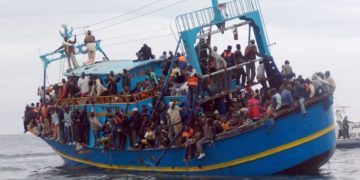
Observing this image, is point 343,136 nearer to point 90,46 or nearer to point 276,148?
point 90,46

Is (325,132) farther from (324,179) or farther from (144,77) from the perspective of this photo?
(144,77)

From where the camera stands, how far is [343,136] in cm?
4881

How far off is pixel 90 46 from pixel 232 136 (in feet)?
45.8

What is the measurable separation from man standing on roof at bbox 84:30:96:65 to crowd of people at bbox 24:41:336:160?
3.44m

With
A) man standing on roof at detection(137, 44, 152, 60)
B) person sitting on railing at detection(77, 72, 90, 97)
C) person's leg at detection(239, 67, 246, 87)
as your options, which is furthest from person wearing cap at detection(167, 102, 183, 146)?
person sitting on railing at detection(77, 72, 90, 97)

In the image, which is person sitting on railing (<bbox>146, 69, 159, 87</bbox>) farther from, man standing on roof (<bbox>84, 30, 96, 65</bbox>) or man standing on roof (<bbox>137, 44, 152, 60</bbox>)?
man standing on roof (<bbox>84, 30, 96, 65</bbox>)

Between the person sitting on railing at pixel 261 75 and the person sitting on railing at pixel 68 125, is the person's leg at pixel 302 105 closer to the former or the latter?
the person sitting on railing at pixel 261 75

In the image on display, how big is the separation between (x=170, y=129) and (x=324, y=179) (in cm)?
519

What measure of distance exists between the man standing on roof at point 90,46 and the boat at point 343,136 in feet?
51.7

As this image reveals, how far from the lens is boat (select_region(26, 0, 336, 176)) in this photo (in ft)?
Result: 85.1

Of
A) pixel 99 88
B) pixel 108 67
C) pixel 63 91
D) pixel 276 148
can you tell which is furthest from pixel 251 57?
pixel 63 91


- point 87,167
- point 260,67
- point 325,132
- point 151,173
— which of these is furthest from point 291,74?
point 87,167

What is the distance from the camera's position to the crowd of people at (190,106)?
26.5 m

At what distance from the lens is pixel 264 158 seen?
86.2 feet
